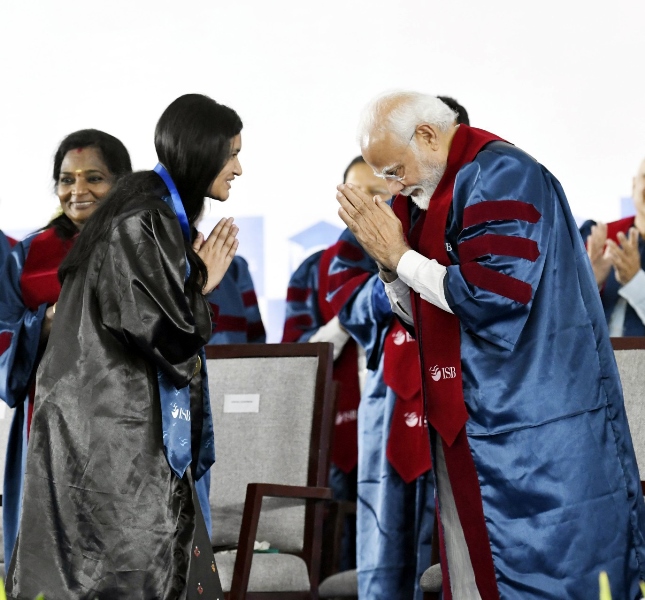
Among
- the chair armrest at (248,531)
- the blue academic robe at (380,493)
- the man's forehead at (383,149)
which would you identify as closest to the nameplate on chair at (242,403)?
the blue academic robe at (380,493)

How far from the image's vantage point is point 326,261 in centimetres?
422

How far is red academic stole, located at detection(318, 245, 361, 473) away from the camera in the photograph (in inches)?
163

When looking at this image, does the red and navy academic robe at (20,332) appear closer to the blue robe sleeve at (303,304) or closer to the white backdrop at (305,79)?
the blue robe sleeve at (303,304)

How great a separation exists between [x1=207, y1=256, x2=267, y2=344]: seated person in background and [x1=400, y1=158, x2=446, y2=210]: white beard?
5.16ft

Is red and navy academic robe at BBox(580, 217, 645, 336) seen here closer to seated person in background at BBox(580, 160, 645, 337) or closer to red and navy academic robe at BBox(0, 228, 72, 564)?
seated person in background at BBox(580, 160, 645, 337)

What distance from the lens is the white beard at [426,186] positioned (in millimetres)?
2658

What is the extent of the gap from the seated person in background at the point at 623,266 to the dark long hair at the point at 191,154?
166 centimetres

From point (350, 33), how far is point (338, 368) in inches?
64.9

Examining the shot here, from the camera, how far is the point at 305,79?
502cm

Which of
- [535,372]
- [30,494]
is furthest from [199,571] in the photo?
[535,372]

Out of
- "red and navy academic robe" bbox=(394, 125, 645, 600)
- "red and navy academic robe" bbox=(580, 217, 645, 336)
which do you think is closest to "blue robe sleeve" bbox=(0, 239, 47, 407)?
"red and navy academic robe" bbox=(394, 125, 645, 600)

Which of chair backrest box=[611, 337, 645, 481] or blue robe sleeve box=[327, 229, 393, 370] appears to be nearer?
chair backrest box=[611, 337, 645, 481]

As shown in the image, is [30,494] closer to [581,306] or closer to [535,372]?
[535,372]

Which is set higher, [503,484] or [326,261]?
[326,261]
